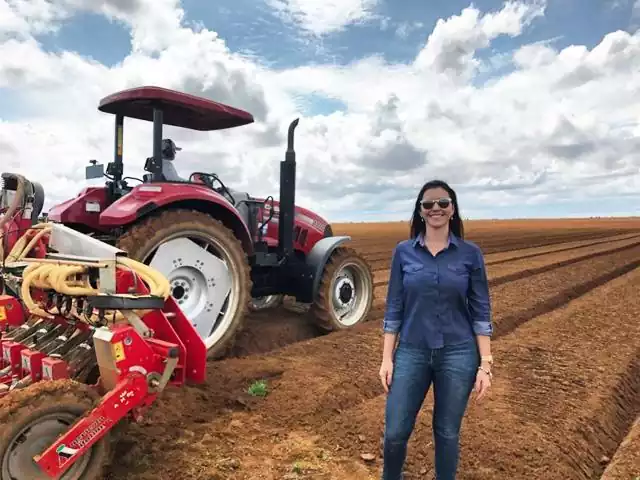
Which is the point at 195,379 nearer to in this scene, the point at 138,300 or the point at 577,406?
the point at 138,300

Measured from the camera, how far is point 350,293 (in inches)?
278

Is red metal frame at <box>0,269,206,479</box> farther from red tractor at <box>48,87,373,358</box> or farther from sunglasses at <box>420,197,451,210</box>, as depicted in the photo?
sunglasses at <box>420,197,451,210</box>

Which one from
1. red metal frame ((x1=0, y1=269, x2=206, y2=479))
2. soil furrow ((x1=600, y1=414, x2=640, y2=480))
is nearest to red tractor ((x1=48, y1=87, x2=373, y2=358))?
red metal frame ((x1=0, y1=269, x2=206, y2=479))

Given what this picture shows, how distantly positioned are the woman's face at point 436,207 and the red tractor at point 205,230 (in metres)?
2.56

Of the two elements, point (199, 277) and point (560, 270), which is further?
point (560, 270)

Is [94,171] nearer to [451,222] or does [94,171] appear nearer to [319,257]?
[319,257]

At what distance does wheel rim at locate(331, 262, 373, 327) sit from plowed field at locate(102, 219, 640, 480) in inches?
10.1

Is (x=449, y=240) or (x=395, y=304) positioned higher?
(x=449, y=240)

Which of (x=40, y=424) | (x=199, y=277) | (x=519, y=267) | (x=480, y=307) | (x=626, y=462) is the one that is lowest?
(x=626, y=462)

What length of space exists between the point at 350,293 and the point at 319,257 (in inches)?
33.3

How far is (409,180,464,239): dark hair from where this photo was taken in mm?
2812

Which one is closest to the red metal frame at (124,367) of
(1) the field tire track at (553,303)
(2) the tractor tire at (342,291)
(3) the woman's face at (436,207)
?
(3) the woman's face at (436,207)

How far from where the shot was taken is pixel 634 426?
4523mm

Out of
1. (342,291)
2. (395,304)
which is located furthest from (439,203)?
(342,291)
